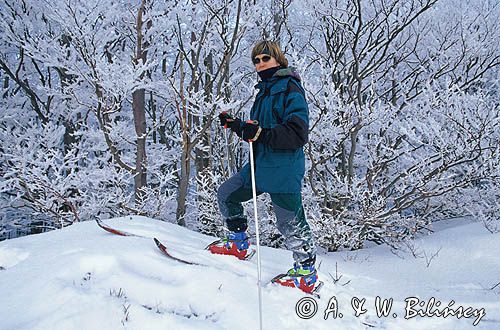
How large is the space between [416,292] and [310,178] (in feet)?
8.79

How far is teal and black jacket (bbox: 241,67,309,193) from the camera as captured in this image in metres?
2.31

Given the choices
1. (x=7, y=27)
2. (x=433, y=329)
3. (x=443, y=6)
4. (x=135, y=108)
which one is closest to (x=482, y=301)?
(x=433, y=329)

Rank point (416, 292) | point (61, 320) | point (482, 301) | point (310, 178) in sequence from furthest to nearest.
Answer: point (310, 178) < point (416, 292) < point (482, 301) < point (61, 320)

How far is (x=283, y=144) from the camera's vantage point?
2311mm

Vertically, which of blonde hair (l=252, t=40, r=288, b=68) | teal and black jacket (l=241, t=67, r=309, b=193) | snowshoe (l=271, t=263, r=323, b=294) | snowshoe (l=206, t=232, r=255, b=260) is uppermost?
blonde hair (l=252, t=40, r=288, b=68)

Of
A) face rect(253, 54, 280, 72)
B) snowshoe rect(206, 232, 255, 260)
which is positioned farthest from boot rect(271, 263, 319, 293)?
face rect(253, 54, 280, 72)

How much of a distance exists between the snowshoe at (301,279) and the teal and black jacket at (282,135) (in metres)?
0.56

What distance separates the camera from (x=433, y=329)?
2.13 meters

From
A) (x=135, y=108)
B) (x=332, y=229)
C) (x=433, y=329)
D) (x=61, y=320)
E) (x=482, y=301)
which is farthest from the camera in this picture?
(x=135, y=108)

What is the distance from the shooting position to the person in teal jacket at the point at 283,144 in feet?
7.63

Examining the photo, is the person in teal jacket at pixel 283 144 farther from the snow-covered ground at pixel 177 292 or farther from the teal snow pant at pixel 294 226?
the snow-covered ground at pixel 177 292

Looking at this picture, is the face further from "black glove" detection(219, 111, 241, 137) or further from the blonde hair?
"black glove" detection(219, 111, 241, 137)

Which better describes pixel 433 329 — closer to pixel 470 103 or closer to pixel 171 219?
pixel 470 103

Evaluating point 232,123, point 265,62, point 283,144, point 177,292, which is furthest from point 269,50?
point 177,292
